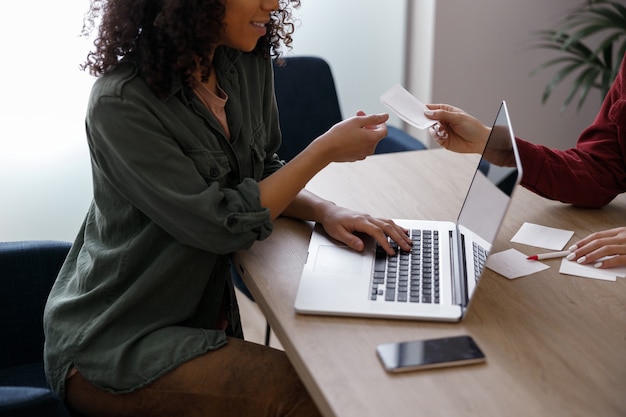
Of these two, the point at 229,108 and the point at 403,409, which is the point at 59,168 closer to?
the point at 229,108

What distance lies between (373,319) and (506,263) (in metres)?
0.32

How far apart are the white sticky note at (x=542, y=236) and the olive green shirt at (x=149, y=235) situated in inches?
20.0

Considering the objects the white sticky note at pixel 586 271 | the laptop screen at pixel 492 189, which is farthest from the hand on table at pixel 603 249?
the laptop screen at pixel 492 189

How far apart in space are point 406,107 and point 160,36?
22.3 inches

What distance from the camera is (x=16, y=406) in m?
A: 1.09

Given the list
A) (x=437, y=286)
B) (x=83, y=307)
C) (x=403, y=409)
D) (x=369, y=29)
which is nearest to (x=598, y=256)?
(x=437, y=286)

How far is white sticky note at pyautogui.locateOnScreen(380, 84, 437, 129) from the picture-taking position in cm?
158

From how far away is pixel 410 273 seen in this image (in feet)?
4.26

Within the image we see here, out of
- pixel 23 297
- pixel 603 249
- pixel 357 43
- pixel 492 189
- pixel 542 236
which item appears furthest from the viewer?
pixel 357 43

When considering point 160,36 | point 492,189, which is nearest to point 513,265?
point 492,189

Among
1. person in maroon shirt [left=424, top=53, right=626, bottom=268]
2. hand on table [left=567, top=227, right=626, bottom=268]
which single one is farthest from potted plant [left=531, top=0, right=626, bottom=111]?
hand on table [left=567, top=227, right=626, bottom=268]

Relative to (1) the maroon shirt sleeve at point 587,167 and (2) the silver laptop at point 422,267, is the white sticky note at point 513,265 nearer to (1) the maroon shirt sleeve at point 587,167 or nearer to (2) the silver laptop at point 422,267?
(2) the silver laptop at point 422,267

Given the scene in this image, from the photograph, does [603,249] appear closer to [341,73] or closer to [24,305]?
[24,305]

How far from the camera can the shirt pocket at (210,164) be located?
4.38ft
